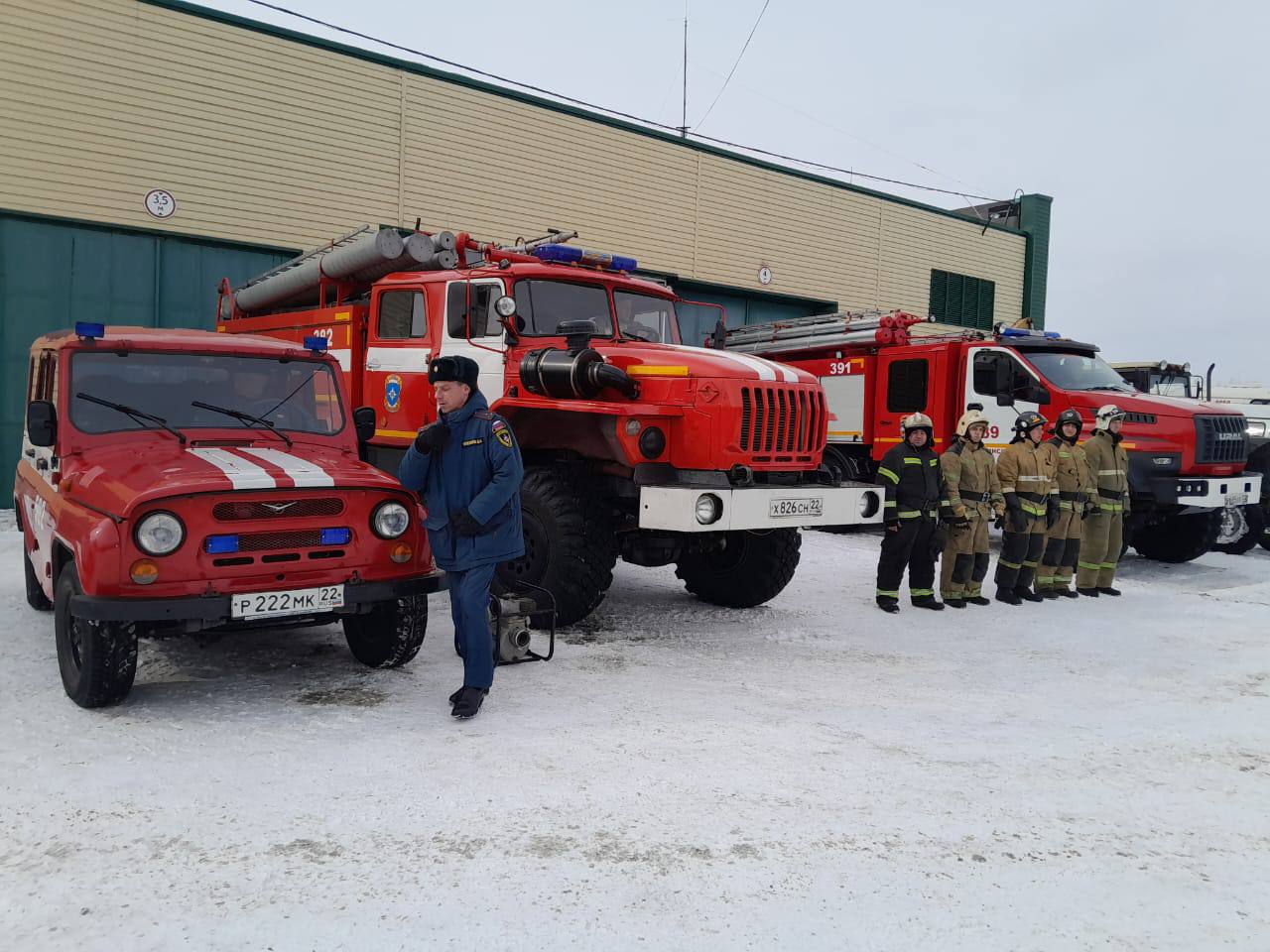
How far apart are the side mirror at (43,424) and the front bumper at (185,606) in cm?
125

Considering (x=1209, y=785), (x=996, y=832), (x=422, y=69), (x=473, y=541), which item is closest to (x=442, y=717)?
(x=473, y=541)

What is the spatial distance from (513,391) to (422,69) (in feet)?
31.9

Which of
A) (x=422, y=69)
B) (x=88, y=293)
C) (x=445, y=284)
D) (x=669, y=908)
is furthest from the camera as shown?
(x=422, y=69)

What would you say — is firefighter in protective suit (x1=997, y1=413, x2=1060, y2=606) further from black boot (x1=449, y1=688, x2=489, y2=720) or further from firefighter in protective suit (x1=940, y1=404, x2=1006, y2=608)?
black boot (x1=449, y1=688, x2=489, y2=720)

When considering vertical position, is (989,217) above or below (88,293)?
above

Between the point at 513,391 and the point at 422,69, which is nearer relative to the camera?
the point at 513,391

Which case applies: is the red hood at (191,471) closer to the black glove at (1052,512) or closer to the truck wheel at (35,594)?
the truck wheel at (35,594)

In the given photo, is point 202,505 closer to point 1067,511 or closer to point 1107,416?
point 1067,511

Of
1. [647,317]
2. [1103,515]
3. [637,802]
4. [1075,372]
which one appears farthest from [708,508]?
[1075,372]

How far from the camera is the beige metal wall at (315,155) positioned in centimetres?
1191

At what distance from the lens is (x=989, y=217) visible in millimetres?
24484

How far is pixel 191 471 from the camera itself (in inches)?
183

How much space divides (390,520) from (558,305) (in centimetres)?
280

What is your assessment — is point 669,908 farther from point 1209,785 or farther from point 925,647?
point 925,647
